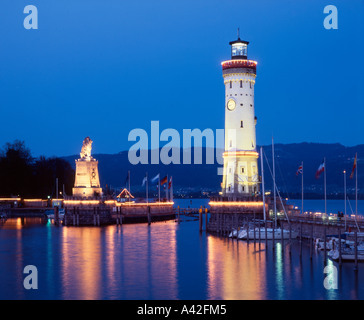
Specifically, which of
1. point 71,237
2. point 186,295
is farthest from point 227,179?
point 186,295

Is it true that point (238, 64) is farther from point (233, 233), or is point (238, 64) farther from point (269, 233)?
point (269, 233)

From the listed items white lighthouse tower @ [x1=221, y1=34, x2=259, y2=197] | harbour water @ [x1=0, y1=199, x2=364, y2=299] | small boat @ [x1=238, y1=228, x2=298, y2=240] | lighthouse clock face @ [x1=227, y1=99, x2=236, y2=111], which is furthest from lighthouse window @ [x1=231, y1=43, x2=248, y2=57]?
small boat @ [x1=238, y1=228, x2=298, y2=240]

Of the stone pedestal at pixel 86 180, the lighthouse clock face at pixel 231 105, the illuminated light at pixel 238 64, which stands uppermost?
the illuminated light at pixel 238 64

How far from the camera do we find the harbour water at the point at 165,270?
52.9 m

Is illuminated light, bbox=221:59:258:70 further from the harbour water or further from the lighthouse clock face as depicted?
the harbour water

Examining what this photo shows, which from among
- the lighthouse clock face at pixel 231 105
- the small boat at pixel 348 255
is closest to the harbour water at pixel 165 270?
the small boat at pixel 348 255

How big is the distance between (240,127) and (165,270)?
Result: 39.2 meters

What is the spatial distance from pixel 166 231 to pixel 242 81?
26.9 metres

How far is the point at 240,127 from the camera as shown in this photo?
98.9 metres

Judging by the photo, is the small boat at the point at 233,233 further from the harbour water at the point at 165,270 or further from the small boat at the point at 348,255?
the small boat at the point at 348,255

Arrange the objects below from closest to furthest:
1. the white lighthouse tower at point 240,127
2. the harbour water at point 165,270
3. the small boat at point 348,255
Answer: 1. the harbour water at point 165,270
2. the small boat at point 348,255
3. the white lighthouse tower at point 240,127

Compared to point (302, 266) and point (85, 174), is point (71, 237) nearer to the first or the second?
point (85, 174)

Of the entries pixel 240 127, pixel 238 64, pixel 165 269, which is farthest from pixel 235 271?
pixel 238 64

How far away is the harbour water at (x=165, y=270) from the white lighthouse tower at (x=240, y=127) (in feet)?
33.6
